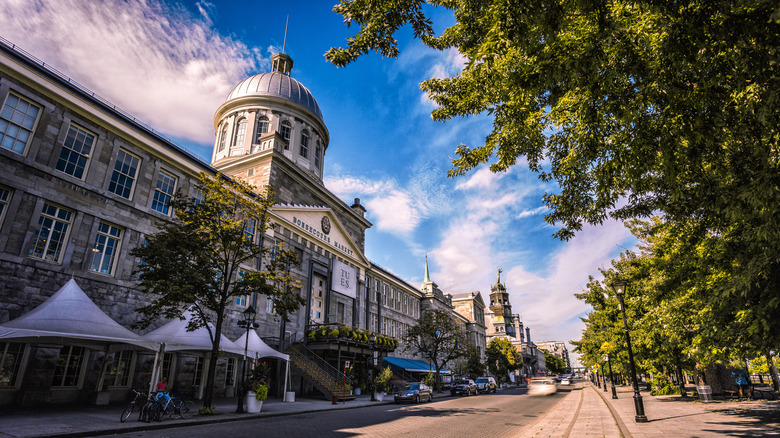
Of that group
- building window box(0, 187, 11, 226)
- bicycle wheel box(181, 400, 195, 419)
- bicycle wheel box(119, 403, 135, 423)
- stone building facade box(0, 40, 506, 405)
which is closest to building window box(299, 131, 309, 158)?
stone building facade box(0, 40, 506, 405)

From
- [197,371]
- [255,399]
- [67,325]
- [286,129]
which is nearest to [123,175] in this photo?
[67,325]

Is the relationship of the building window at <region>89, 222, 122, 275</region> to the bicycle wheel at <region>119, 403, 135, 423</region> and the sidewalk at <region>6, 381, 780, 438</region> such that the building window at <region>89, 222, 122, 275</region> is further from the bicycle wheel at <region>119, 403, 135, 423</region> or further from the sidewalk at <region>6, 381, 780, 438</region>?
the bicycle wheel at <region>119, 403, 135, 423</region>

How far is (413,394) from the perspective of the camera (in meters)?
25.5

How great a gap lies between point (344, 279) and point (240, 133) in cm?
1817

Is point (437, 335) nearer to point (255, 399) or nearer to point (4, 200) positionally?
point (255, 399)

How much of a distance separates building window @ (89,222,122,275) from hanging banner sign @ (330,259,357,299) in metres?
17.1

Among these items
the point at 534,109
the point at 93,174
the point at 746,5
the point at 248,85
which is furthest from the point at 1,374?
the point at 248,85

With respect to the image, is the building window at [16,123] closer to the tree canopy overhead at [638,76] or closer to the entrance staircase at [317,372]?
the tree canopy overhead at [638,76]

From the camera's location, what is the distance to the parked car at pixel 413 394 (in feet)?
82.2

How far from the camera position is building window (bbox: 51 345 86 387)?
1448cm

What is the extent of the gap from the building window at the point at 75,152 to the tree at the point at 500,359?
72.2m

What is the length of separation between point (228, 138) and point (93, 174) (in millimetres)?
22708

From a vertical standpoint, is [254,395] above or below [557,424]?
above

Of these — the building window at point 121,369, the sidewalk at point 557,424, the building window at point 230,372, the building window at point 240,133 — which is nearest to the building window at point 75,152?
the building window at point 121,369
